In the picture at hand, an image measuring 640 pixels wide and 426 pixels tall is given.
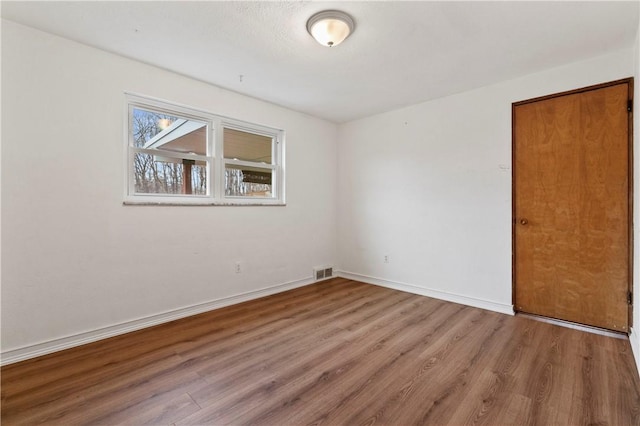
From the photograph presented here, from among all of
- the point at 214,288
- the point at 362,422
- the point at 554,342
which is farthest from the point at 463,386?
the point at 214,288

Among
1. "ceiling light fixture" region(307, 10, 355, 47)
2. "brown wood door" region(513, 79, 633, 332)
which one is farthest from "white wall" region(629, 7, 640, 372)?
"ceiling light fixture" region(307, 10, 355, 47)

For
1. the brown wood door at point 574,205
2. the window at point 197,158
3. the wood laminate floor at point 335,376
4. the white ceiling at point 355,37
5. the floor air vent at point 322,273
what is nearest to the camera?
the wood laminate floor at point 335,376

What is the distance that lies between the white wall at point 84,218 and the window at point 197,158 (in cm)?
13

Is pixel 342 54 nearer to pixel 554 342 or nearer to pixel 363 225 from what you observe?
pixel 363 225

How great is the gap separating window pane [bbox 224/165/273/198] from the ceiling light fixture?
1.92 meters

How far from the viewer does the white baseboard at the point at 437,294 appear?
127 inches

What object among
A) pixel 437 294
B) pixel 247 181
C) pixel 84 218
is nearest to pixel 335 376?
pixel 437 294

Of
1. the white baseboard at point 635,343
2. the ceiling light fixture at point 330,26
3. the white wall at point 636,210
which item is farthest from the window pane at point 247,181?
the white baseboard at point 635,343

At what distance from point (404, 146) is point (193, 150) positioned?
2744 millimetres

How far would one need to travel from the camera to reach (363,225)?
4.57 meters

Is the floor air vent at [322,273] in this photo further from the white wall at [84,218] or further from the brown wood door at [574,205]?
the brown wood door at [574,205]

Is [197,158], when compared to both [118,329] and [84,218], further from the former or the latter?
[118,329]

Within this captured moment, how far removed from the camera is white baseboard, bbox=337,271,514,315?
3.24 metres

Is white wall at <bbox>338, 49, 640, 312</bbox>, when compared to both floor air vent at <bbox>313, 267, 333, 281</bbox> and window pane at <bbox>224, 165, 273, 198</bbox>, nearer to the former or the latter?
floor air vent at <bbox>313, 267, 333, 281</bbox>
